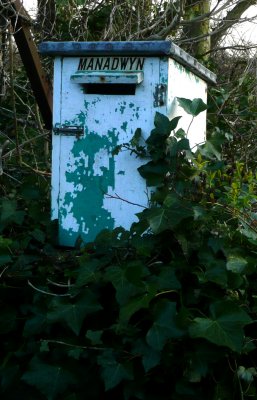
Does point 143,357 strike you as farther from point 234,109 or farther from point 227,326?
point 234,109

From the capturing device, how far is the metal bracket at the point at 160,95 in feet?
9.64

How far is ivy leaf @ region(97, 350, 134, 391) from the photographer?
237cm

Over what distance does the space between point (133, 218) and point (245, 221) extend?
0.57 m

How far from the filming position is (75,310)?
2535 mm

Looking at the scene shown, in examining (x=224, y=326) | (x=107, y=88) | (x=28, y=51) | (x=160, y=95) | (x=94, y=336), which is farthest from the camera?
(x=28, y=51)

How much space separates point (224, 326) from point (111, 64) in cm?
142

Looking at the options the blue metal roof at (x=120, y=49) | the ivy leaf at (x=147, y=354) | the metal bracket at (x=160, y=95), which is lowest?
the ivy leaf at (x=147, y=354)

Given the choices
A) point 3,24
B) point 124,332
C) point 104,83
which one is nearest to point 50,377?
point 124,332

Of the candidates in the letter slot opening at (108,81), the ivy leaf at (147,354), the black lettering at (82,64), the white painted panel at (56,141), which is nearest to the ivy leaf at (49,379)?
the ivy leaf at (147,354)

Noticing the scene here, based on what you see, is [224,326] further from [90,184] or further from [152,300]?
[90,184]

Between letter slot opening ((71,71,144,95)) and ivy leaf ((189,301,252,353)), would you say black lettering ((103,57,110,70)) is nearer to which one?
letter slot opening ((71,71,144,95))

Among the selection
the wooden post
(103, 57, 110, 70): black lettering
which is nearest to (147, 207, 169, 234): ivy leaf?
(103, 57, 110, 70): black lettering

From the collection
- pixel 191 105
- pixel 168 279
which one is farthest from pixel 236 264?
pixel 191 105

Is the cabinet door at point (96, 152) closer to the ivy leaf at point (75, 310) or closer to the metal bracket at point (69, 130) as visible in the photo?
the metal bracket at point (69, 130)
